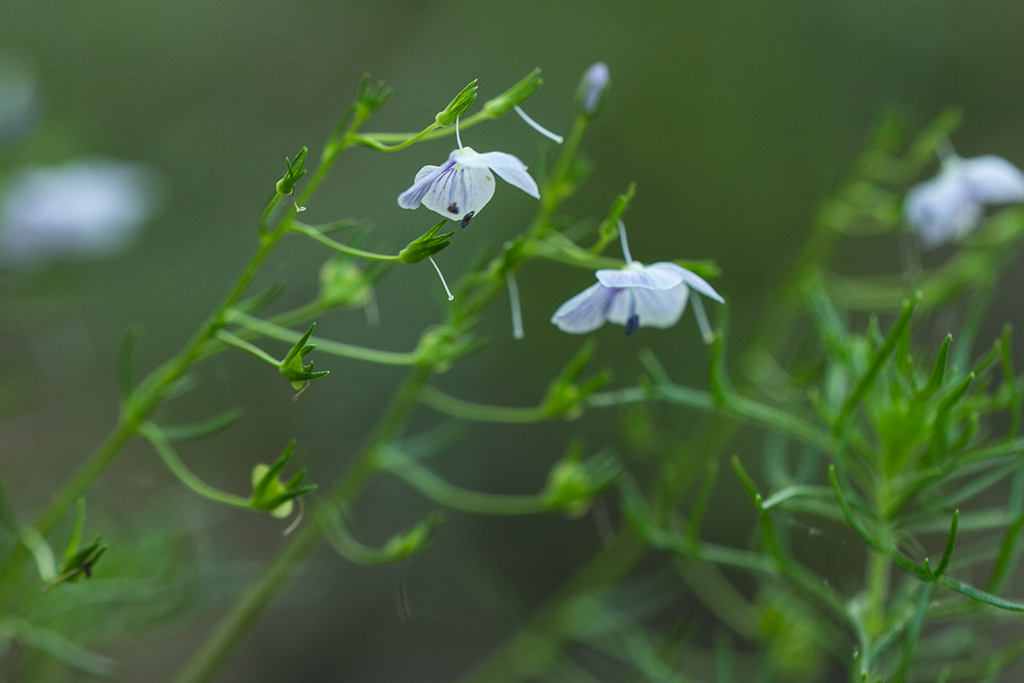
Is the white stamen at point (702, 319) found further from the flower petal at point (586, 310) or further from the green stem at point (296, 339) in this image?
the green stem at point (296, 339)

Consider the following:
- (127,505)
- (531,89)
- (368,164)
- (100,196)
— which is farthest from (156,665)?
(531,89)

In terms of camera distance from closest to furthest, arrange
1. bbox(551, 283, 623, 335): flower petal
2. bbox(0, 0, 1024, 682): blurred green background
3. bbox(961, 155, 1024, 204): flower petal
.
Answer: bbox(551, 283, 623, 335): flower petal, bbox(961, 155, 1024, 204): flower petal, bbox(0, 0, 1024, 682): blurred green background

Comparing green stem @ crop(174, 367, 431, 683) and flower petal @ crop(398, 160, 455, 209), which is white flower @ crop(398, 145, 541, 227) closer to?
flower petal @ crop(398, 160, 455, 209)

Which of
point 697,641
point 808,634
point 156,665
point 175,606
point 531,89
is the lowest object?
point 697,641

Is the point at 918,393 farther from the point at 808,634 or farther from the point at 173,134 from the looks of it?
the point at 173,134

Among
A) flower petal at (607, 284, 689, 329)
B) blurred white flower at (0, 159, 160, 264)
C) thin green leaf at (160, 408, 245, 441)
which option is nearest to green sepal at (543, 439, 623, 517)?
flower petal at (607, 284, 689, 329)

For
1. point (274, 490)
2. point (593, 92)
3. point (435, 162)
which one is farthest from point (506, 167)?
point (435, 162)

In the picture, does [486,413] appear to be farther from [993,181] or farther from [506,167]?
[993,181]
